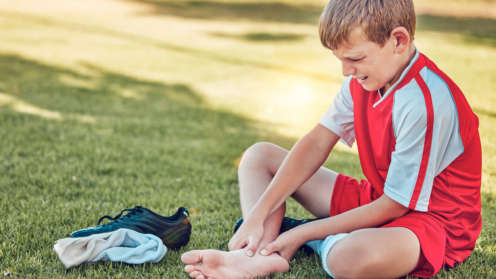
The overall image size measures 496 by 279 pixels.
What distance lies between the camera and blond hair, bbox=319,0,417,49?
5.48 feet

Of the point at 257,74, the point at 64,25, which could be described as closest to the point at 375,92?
the point at 257,74

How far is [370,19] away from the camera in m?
1.67

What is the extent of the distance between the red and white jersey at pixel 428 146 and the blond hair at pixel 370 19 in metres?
0.18

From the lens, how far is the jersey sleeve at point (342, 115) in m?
2.11

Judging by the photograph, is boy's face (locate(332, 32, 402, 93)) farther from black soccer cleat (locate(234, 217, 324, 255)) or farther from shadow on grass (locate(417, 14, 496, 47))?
shadow on grass (locate(417, 14, 496, 47))

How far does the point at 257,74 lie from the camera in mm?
8641

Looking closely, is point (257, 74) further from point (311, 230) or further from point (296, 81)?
point (311, 230)

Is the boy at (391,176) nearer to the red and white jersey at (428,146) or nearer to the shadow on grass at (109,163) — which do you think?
the red and white jersey at (428,146)

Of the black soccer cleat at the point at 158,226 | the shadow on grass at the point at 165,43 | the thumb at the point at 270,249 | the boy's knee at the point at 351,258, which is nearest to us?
the boy's knee at the point at 351,258

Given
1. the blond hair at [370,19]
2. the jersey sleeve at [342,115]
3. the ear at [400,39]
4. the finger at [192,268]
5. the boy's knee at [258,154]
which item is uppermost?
the blond hair at [370,19]

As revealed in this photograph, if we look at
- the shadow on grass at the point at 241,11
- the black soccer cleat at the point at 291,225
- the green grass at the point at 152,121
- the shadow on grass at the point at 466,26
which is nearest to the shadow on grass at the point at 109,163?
the green grass at the point at 152,121

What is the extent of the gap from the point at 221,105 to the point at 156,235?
4056 millimetres

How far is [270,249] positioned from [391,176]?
0.60 metres

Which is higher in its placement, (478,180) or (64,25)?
(478,180)
